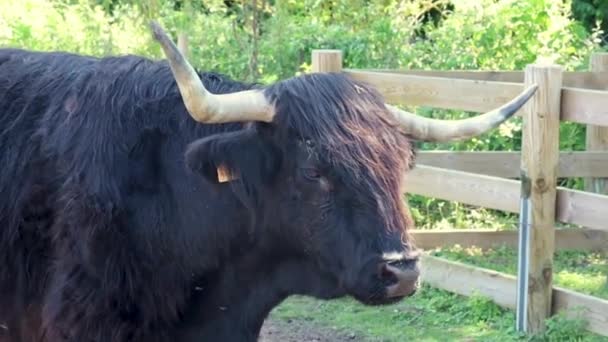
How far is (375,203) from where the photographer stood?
15.6ft

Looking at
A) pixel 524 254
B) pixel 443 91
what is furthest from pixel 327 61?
pixel 524 254

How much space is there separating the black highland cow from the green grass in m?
2.68

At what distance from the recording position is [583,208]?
7602mm

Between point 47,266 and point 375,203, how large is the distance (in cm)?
159

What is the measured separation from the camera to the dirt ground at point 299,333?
7980mm

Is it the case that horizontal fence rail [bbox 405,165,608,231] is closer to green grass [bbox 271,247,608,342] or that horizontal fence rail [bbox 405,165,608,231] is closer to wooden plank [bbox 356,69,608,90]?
green grass [bbox 271,247,608,342]

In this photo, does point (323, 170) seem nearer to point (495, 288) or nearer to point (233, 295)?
point (233, 295)

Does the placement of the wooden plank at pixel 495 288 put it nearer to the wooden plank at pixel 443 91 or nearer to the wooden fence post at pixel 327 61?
the wooden plank at pixel 443 91

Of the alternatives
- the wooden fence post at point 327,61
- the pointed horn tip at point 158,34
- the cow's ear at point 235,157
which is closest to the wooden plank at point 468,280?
the wooden fence post at point 327,61

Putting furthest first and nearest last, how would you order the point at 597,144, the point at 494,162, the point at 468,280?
the point at 597,144, the point at 494,162, the point at 468,280

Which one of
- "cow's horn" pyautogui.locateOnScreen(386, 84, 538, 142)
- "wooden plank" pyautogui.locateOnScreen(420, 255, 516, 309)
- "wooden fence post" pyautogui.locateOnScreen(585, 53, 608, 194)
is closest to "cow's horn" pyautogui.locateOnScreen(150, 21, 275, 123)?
"cow's horn" pyautogui.locateOnScreen(386, 84, 538, 142)

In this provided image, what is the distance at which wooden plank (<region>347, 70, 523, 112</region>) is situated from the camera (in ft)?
27.8

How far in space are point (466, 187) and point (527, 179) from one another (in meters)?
A: 0.77

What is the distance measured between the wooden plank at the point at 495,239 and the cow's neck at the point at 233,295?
455 cm
